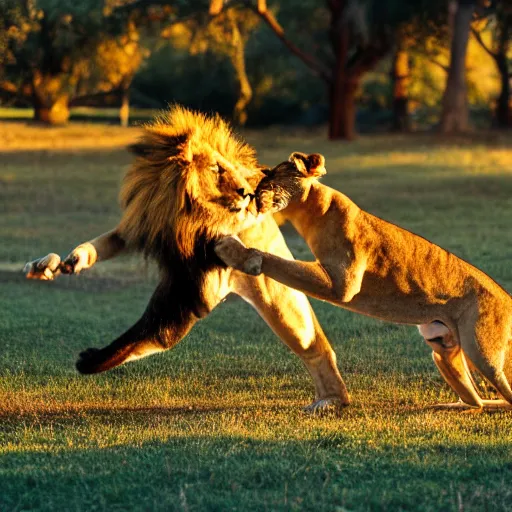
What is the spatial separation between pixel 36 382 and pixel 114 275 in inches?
216

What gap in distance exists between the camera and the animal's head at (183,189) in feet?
19.1

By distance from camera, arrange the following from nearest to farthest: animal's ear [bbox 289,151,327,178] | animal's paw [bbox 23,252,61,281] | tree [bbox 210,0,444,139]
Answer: animal's paw [bbox 23,252,61,281], animal's ear [bbox 289,151,327,178], tree [bbox 210,0,444,139]

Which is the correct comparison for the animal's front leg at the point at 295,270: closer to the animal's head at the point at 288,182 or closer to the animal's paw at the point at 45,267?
the animal's head at the point at 288,182

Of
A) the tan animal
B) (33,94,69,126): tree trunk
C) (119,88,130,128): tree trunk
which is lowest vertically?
(119,88,130,128): tree trunk

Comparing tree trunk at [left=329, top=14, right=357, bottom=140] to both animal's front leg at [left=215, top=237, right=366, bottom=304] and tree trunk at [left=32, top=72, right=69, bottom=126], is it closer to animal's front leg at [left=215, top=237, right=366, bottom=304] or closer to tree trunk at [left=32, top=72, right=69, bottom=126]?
tree trunk at [left=32, top=72, right=69, bottom=126]

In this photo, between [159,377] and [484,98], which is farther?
[484,98]

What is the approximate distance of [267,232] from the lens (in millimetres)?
6125

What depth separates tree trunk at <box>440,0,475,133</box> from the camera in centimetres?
3222

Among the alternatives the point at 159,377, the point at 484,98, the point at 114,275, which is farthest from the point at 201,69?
the point at 159,377

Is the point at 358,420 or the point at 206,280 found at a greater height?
the point at 206,280

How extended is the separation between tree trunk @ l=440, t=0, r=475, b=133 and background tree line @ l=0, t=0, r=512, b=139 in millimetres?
38

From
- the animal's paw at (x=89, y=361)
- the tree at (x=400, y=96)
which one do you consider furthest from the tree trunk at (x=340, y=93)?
the animal's paw at (x=89, y=361)

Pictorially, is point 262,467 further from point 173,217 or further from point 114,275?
point 114,275

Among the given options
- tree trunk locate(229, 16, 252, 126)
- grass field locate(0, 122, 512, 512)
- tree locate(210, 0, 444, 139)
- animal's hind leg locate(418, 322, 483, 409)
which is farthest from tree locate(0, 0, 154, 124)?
animal's hind leg locate(418, 322, 483, 409)
